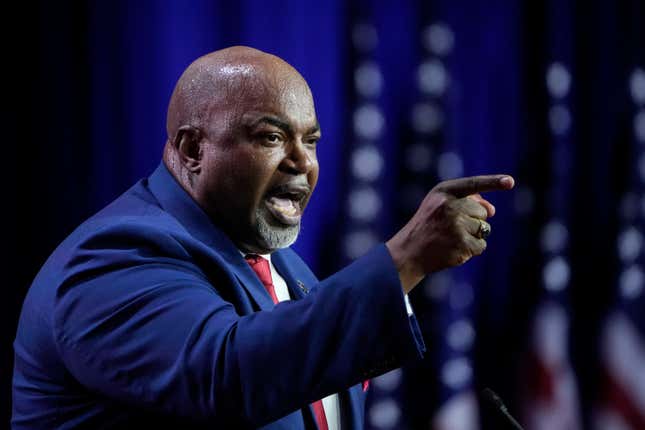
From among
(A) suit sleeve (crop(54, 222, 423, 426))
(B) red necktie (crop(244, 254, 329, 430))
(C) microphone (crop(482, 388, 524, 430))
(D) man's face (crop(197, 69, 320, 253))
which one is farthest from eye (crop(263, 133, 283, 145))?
(C) microphone (crop(482, 388, 524, 430))

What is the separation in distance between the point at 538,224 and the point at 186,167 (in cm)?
133

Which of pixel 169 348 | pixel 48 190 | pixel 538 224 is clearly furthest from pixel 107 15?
pixel 538 224

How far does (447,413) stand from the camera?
7.20 ft

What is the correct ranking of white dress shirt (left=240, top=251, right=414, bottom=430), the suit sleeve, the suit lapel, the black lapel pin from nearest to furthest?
the suit sleeve → the suit lapel → white dress shirt (left=240, top=251, right=414, bottom=430) → the black lapel pin

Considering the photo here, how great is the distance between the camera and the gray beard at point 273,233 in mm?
1221

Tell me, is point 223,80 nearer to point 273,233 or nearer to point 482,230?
point 273,233

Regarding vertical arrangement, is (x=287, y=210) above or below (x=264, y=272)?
above

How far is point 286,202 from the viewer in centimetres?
124

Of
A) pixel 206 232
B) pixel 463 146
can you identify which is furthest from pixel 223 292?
pixel 463 146

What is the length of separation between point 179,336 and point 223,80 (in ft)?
1.54

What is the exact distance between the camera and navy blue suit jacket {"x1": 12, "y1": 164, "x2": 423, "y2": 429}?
0.86 meters

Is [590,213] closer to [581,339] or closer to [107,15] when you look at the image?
[581,339]

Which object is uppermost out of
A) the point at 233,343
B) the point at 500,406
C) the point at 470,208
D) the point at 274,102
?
the point at 274,102

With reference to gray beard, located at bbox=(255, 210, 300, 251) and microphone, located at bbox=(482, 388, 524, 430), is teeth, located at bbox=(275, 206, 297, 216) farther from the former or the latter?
microphone, located at bbox=(482, 388, 524, 430)
